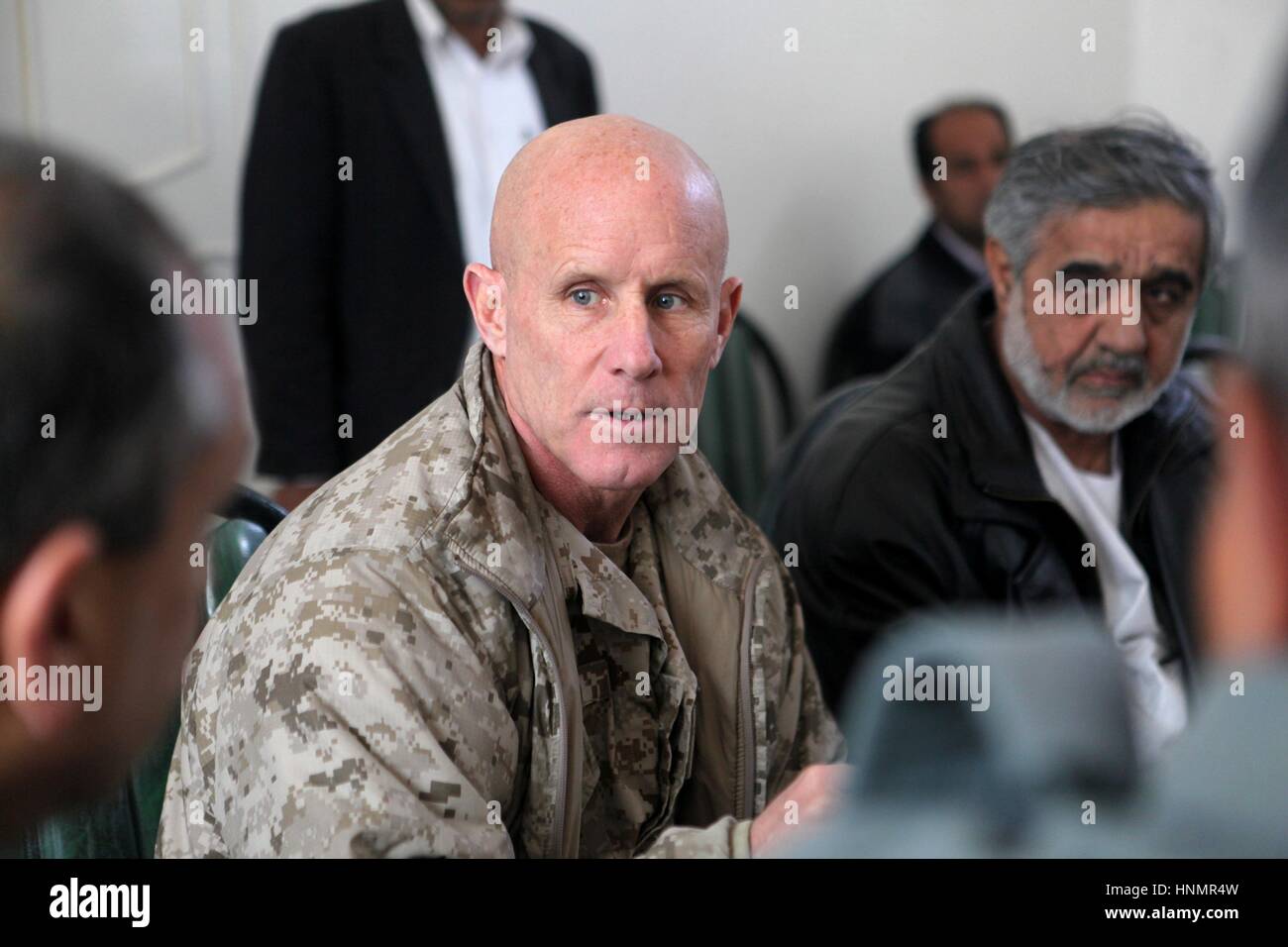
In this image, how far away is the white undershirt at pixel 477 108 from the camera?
1800 mm

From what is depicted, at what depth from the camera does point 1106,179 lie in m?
1.40

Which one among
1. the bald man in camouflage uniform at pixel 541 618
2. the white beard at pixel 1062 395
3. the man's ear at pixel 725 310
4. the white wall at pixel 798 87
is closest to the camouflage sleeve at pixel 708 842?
the bald man in camouflage uniform at pixel 541 618

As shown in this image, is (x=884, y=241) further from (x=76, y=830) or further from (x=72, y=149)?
(x=72, y=149)

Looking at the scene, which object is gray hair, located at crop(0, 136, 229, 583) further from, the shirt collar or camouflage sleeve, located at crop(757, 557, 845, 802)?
the shirt collar

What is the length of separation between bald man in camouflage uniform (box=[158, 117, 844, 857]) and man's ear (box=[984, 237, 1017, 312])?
515mm

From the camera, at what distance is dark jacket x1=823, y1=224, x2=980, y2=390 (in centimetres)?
238

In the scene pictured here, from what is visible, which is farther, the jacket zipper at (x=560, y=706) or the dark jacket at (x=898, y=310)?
the dark jacket at (x=898, y=310)

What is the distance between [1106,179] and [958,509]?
366 mm

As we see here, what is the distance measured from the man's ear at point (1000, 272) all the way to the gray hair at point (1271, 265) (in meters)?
1.05

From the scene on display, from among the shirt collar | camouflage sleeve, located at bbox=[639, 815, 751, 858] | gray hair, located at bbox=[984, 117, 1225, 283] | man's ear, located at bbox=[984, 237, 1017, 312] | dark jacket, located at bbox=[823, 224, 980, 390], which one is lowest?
camouflage sleeve, located at bbox=[639, 815, 751, 858]

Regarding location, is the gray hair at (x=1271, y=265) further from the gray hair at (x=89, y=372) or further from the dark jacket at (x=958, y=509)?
the dark jacket at (x=958, y=509)

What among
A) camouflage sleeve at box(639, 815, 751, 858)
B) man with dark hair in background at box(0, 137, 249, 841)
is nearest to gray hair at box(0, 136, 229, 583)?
man with dark hair in background at box(0, 137, 249, 841)
